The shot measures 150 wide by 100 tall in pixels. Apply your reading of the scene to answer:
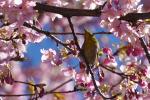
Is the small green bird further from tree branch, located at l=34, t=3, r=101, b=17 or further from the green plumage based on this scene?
tree branch, located at l=34, t=3, r=101, b=17

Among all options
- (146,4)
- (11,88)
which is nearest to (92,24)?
(146,4)

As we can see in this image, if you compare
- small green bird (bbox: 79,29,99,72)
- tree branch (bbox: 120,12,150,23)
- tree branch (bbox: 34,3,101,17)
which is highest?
tree branch (bbox: 34,3,101,17)

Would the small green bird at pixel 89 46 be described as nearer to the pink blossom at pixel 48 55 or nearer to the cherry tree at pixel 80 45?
the cherry tree at pixel 80 45

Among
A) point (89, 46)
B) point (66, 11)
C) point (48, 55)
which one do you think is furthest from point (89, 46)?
point (48, 55)

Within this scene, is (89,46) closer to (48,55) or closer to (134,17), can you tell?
(134,17)

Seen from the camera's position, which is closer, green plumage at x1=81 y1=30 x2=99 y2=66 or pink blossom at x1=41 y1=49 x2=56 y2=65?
green plumage at x1=81 y1=30 x2=99 y2=66

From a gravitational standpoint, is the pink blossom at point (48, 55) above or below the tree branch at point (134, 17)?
below

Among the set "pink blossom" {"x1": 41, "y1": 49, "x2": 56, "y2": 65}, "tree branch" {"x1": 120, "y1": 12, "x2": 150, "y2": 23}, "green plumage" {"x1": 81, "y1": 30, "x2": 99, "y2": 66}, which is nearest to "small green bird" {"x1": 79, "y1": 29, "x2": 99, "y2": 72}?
"green plumage" {"x1": 81, "y1": 30, "x2": 99, "y2": 66}

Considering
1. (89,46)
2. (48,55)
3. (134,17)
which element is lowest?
(48,55)

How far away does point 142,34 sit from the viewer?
9.96 feet

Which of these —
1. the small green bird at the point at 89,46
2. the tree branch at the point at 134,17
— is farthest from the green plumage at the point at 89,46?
the tree branch at the point at 134,17

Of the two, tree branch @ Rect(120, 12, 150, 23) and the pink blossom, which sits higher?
tree branch @ Rect(120, 12, 150, 23)

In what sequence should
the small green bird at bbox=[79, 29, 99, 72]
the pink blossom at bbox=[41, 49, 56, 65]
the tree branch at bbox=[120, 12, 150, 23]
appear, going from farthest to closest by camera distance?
the pink blossom at bbox=[41, 49, 56, 65]
the small green bird at bbox=[79, 29, 99, 72]
the tree branch at bbox=[120, 12, 150, 23]

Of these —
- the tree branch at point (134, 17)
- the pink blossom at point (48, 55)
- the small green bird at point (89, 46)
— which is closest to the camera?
the tree branch at point (134, 17)
